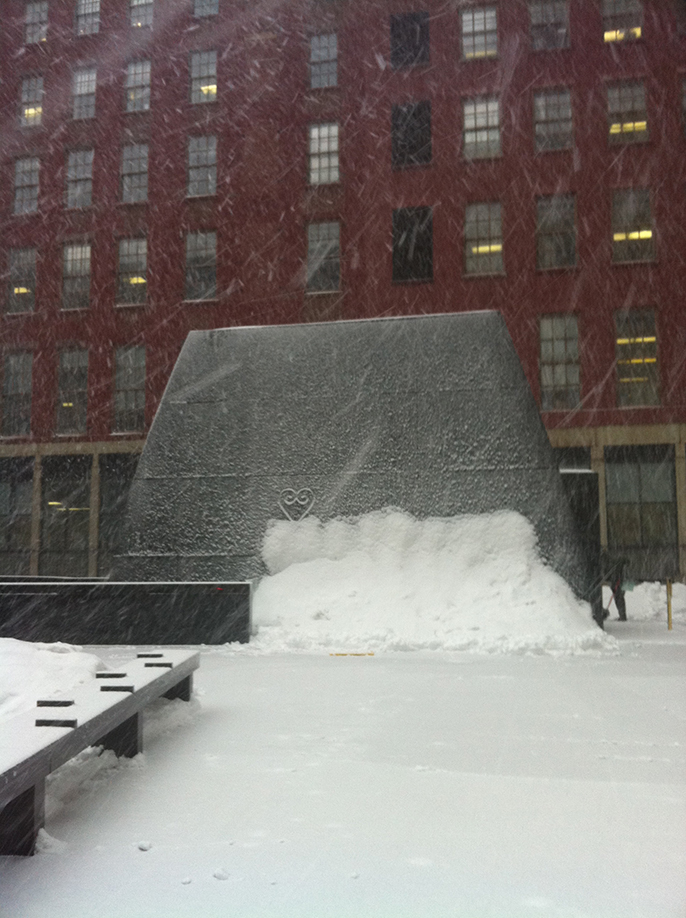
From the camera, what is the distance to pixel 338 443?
8.81 metres

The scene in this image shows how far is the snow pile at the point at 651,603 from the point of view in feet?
35.6

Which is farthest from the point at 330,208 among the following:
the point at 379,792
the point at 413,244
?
the point at 379,792

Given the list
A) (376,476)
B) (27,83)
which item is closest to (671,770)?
(376,476)

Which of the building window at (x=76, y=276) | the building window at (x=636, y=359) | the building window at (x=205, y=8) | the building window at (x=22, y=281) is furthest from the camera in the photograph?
the building window at (x=22, y=281)

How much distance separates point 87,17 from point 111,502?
45.9 feet

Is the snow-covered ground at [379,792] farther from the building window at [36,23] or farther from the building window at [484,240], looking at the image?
the building window at [36,23]

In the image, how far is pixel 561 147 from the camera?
19828mm

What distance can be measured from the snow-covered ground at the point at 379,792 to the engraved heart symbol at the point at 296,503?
2.07 m

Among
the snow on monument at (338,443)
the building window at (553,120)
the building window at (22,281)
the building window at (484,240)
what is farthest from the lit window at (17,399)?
the building window at (553,120)

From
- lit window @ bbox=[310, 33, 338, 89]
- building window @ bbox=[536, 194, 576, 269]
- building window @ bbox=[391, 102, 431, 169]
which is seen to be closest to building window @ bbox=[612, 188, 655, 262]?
building window @ bbox=[536, 194, 576, 269]

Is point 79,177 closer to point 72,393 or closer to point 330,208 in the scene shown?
point 72,393

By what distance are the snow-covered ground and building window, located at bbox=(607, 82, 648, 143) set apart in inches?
643

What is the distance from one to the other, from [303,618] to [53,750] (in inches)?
207

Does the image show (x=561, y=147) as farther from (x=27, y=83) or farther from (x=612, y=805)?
(x=612, y=805)
